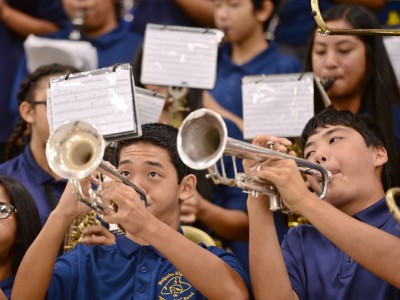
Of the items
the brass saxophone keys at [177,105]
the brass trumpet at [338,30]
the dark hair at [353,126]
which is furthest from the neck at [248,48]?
the brass trumpet at [338,30]

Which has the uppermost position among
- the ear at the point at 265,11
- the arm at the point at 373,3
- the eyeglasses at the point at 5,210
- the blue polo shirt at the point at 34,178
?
the arm at the point at 373,3

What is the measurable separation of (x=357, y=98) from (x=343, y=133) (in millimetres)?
1098

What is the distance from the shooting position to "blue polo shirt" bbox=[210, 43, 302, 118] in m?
4.91

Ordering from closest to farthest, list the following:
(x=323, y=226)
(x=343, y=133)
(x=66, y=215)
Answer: (x=323, y=226)
(x=66, y=215)
(x=343, y=133)

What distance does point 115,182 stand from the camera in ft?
10.1

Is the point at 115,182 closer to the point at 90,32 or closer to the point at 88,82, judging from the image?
the point at 88,82

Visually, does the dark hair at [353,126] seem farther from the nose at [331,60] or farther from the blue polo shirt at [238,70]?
the blue polo shirt at [238,70]

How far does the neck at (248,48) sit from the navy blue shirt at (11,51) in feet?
3.94

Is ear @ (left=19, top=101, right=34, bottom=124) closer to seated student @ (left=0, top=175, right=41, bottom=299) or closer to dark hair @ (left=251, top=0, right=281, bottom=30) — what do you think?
seated student @ (left=0, top=175, right=41, bottom=299)

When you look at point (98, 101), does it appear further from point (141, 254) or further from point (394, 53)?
point (394, 53)

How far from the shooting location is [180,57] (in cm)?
428

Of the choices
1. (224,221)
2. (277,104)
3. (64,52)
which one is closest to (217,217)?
(224,221)

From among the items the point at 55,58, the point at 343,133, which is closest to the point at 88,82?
the point at 343,133

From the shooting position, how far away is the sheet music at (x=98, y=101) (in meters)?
3.16
